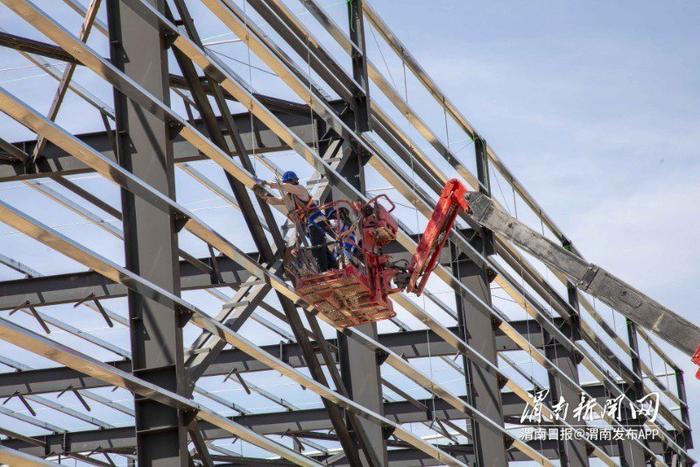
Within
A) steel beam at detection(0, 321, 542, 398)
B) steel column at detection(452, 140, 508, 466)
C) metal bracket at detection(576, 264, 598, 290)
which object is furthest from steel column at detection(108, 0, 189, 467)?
steel beam at detection(0, 321, 542, 398)

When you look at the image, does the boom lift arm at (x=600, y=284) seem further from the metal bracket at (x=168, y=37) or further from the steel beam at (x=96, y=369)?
the steel beam at (x=96, y=369)

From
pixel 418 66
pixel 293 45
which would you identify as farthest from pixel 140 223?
pixel 418 66

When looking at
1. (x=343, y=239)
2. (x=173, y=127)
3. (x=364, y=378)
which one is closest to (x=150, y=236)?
(x=173, y=127)

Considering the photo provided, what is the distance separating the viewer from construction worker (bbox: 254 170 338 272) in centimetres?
1802

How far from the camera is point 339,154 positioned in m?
24.6

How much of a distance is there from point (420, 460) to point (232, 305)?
2042cm

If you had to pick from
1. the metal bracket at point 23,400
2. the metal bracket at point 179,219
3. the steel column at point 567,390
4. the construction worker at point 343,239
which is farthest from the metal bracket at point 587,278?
the metal bracket at point 23,400

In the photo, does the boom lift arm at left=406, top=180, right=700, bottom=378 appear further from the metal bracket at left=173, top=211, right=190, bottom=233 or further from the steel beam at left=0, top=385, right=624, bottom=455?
the steel beam at left=0, top=385, right=624, bottom=455

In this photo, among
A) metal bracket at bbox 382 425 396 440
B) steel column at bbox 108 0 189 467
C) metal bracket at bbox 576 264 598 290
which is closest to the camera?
steel column at bbox 108 0 189 467

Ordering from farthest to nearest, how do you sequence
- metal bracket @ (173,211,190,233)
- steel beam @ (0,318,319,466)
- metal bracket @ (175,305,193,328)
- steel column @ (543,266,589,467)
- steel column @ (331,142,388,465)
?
1. steel column @ (543,266,589,467)
2. steel column @ (331,142,388,465)
3. metal bracket @ (173,211,190,233)
4. metal bracket @ (175,305,193,328)
5. steel beam @ (0,318,319,466)

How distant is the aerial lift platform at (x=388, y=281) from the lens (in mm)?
18594

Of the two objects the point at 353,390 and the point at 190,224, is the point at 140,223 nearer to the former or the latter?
the point at 190,224

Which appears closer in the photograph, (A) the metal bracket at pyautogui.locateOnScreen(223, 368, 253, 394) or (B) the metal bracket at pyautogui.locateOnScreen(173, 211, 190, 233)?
(B) the metal bracket at pyautogui.locateOnScreen(173, 211, 190, 233)

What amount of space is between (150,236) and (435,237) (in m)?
5.65
